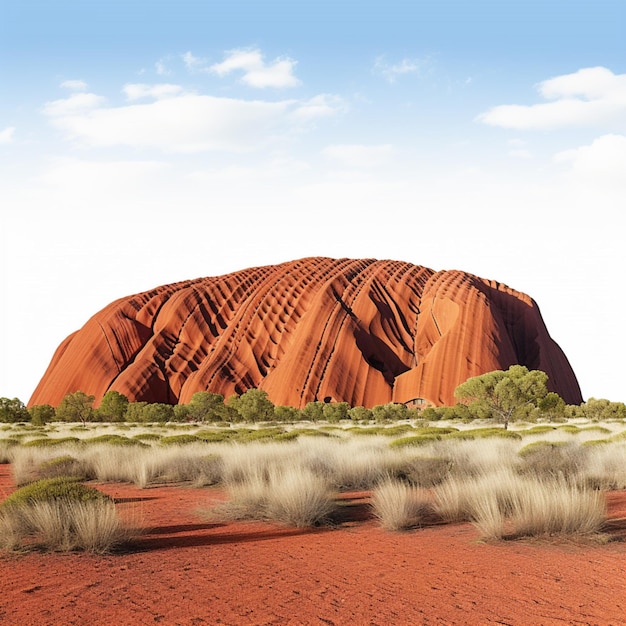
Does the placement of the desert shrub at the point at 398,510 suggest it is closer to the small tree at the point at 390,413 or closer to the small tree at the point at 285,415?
the small tree at the point at 285,415

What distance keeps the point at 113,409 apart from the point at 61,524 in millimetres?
57448

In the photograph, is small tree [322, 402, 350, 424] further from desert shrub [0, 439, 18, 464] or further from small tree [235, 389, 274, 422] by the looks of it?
desert shrub [0, 439, 18, 464]

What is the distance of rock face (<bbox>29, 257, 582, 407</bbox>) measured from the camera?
238 feet

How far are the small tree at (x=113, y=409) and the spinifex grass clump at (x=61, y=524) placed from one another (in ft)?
184

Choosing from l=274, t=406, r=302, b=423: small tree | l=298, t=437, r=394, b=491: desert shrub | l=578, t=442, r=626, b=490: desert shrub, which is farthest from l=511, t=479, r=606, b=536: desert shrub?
l=274, t=406, r=302, b=423: small tree

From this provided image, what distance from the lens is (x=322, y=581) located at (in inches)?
235

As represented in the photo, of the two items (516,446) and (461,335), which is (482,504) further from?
(461,335)

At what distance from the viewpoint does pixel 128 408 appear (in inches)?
2477

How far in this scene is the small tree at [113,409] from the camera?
61281 millimetres

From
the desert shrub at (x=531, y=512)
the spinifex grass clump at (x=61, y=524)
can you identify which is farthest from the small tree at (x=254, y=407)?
the spinifex grass clump at (x=61, y=524)

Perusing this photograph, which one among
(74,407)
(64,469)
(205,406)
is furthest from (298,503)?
(74,407)

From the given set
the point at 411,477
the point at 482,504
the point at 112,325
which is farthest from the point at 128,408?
the point at 482,504

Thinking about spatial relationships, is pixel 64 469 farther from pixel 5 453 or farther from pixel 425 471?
pixel 425 471

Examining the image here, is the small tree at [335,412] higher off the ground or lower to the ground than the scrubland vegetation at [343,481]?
lower
